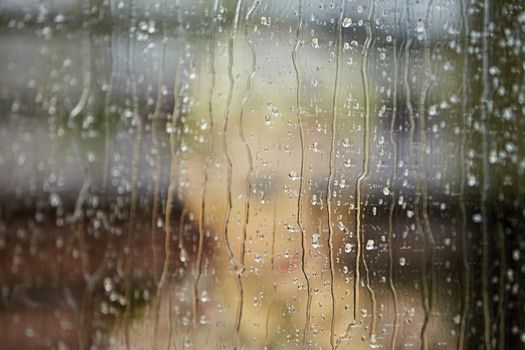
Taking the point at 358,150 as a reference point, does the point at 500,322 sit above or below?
below

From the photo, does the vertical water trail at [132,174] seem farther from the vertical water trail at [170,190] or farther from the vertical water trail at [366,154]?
the vertical water trail at [366,154]

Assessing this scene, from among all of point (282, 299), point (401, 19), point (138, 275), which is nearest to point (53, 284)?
point (138, 275)

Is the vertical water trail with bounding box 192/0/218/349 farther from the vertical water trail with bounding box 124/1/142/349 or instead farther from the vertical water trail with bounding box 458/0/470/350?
the vertical water trail with bounding box 458/0/470/350

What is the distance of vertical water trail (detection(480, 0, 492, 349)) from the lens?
740 millimetres

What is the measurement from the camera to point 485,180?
0.75 meters

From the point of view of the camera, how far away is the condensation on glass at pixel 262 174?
635mm

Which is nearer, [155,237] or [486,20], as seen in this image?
[155,237]

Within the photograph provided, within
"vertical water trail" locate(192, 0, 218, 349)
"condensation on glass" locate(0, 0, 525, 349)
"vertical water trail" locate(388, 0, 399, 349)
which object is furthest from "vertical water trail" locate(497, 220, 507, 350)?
"vertical water trail" locate(192, 0, 218, 349)

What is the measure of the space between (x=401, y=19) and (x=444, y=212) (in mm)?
230

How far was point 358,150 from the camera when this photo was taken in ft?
2.32

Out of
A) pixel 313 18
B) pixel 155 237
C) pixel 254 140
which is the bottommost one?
pixel 155 237

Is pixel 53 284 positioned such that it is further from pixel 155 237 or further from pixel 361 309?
pixel 361 309

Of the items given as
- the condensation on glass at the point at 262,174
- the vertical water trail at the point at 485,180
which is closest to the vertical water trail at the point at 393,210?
the condensation on glass at the point at 262,174

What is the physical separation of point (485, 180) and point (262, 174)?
0.28 m
